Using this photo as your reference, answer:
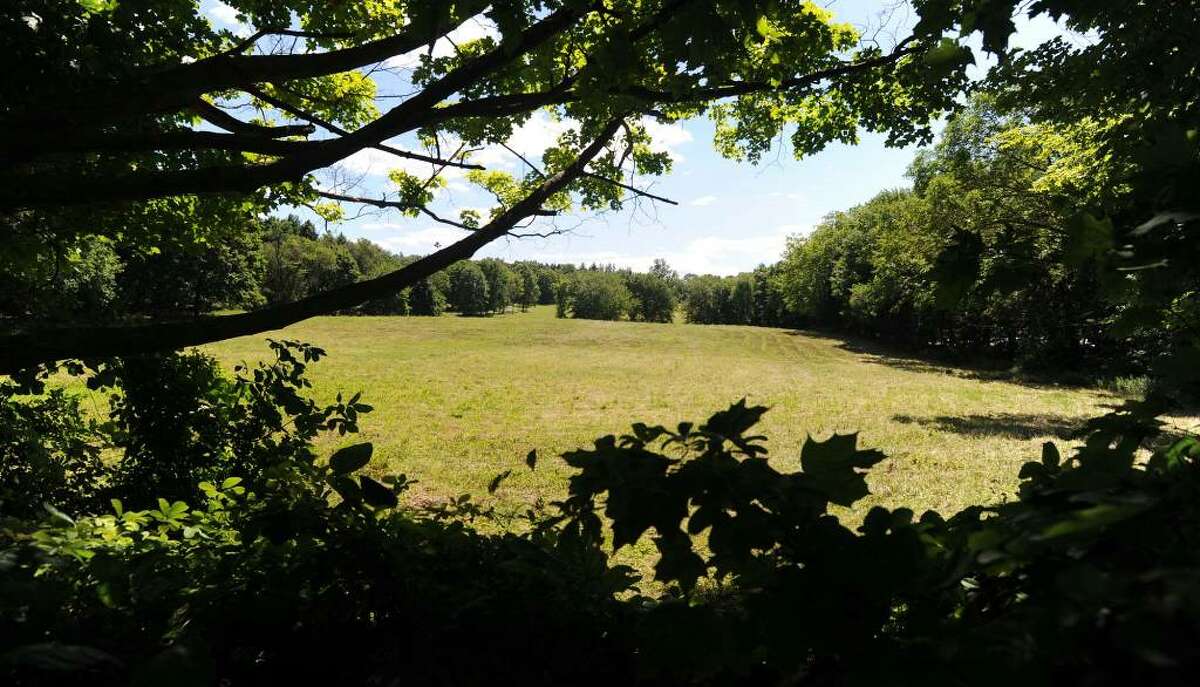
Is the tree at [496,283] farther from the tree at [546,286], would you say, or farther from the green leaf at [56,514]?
the green leaf at [56,514]

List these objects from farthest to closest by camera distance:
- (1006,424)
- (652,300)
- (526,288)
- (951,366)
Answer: (526,288), (652,300), (951,366), (1006,424)

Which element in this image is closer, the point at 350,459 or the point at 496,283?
the point at 350,459

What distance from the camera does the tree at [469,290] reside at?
95738mm

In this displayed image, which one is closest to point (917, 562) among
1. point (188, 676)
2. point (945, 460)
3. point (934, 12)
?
point (188, 676)

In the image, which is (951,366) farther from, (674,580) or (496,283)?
(496,283)

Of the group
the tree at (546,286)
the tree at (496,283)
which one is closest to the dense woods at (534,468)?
the tree at (496,283)

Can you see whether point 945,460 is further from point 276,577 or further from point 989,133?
point 989,133

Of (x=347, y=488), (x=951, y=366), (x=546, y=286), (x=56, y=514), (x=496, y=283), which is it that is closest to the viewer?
(x=347, y=488)

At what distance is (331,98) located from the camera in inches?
287

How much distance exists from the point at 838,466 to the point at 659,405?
1818 centimetres

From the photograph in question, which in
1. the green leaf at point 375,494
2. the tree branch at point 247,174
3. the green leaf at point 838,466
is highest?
the tree branch at point 247,174

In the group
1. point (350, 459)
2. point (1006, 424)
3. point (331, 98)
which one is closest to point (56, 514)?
point (350, 459)

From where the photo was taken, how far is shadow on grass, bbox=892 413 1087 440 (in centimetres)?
1421

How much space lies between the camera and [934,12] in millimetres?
1980
